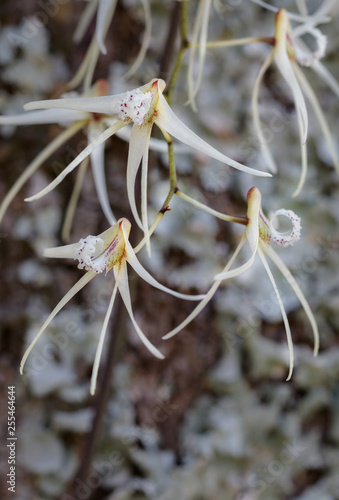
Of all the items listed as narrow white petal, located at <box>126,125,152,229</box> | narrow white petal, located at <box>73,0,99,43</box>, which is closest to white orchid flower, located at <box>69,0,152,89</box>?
narrow white petal, located at <box>73,0,99,43</box>

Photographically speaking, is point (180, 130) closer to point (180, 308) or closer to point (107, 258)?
point (107, 258)

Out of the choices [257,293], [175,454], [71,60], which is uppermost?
[71,60]

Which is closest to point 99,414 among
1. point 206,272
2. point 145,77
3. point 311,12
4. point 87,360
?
point 87,360

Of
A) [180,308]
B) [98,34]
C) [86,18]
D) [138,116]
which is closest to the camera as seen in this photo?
[138,116]

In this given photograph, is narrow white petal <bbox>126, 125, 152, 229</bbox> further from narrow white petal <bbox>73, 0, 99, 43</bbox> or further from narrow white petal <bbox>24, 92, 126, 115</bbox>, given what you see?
narrow white petal <bbox>73, 0, 99, 43</bbox>

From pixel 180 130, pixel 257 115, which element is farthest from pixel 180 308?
pixel 180 130

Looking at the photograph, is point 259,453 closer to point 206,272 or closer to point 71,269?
point 206,272

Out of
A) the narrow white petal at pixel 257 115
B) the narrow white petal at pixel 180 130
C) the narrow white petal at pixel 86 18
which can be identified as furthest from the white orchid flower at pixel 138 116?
the narrow white petal at pixel 86 18
